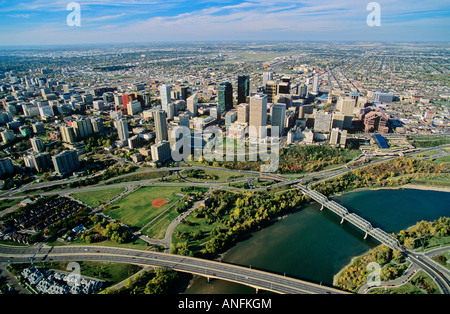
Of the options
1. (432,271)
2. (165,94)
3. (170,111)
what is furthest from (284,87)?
(432,271)

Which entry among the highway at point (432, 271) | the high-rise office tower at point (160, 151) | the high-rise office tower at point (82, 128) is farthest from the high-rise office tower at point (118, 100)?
the highway at point (432, 271)

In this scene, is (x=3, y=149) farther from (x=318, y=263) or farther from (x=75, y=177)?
(x=318, y=263)

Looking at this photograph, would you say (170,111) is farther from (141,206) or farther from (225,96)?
(141,206)

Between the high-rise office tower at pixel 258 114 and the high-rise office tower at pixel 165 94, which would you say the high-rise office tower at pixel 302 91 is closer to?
the high-rise office tower at pixel 258 114

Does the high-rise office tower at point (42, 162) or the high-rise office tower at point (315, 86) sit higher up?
the high-rise office tower at point (315, 86)

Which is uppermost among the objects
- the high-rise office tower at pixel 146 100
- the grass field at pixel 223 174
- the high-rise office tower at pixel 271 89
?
the high-rise office tower at pixel 271 89

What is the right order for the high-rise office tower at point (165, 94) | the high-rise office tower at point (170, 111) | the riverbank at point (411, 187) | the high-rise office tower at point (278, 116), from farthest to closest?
the high-rise office tower at point (165, 94) < the high-rise office tower at point (170, 111) < the high-rise office tower at point (278, 116) < the riverbank at point (411, 187)
